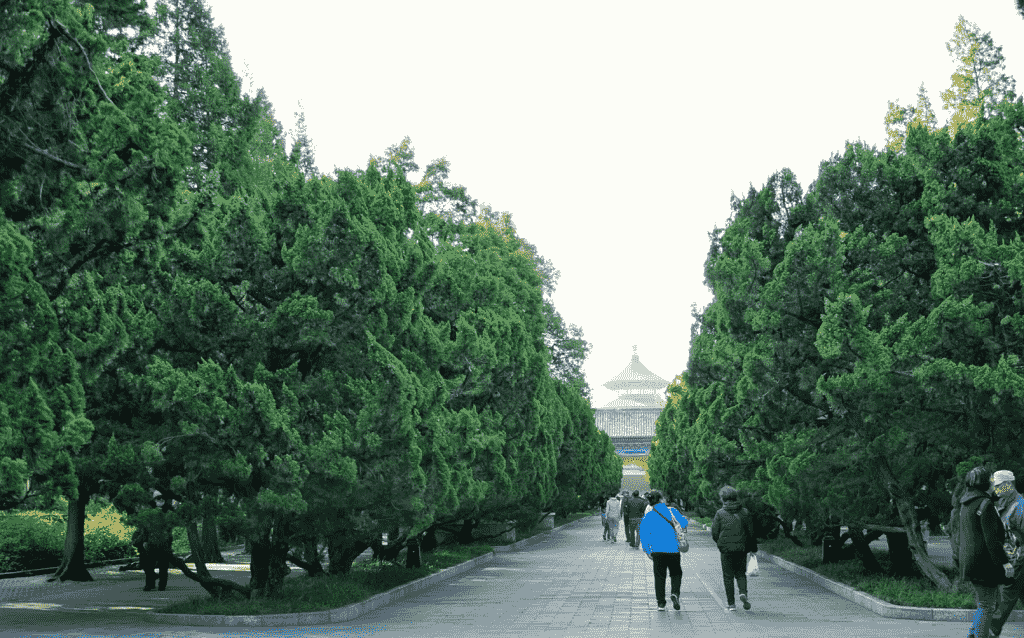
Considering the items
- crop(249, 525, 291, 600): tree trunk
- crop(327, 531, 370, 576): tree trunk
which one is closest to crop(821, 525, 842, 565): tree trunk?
crop(327, 531, 370, 576): tree trunk

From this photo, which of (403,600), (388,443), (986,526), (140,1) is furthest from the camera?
(403,600)

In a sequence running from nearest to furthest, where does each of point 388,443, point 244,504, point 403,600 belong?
point 244,504 < point 388,443 < point 403,600

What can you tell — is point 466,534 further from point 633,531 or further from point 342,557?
point 342,557

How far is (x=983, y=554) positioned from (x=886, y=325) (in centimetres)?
541

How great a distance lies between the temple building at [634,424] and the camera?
275 feet

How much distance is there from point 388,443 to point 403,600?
11.8ft

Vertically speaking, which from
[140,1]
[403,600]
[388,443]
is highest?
[140,1]

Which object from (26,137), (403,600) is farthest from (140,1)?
(403,600)

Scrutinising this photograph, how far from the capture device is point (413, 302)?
13172 mm

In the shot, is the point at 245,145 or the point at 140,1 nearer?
the point at 140,1

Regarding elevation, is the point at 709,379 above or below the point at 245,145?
below

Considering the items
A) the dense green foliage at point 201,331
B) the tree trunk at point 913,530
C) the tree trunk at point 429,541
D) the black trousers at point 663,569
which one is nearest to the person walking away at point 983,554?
the black trousers at point 663,569

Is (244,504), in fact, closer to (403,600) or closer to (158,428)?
(158,428)

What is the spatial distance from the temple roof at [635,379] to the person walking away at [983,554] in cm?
9818
